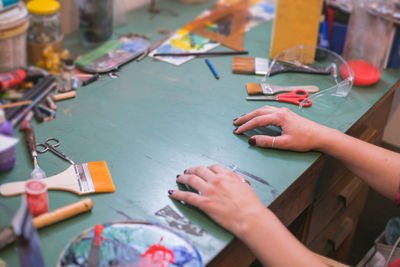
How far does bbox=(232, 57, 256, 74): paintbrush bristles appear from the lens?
1.45 m

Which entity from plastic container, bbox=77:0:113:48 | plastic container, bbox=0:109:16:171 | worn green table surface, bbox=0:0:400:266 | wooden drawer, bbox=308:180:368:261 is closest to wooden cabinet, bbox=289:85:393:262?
wooden drawer, bbox=308:180:368:261

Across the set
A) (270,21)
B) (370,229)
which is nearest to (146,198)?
(270,21)

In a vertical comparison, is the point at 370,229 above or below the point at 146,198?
below

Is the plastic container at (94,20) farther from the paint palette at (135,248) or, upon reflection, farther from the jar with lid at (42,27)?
the paint palette at (135,248)

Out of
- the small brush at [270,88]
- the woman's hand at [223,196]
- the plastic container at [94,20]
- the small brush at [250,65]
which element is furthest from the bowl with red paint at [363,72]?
the plastic container at [94,20]

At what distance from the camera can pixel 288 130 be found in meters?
1.14

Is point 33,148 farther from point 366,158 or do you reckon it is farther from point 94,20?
point 366,158

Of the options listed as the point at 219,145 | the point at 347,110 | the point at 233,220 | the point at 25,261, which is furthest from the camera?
the point at 347,110

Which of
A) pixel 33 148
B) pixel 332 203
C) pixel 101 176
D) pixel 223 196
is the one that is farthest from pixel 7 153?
pixel 332 203

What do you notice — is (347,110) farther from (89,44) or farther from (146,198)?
(89,44)

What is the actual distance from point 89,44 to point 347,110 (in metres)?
0.88

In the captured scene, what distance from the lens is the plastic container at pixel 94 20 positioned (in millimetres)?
1524

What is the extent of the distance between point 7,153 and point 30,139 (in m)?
0.11

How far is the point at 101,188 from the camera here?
3.18 feet
